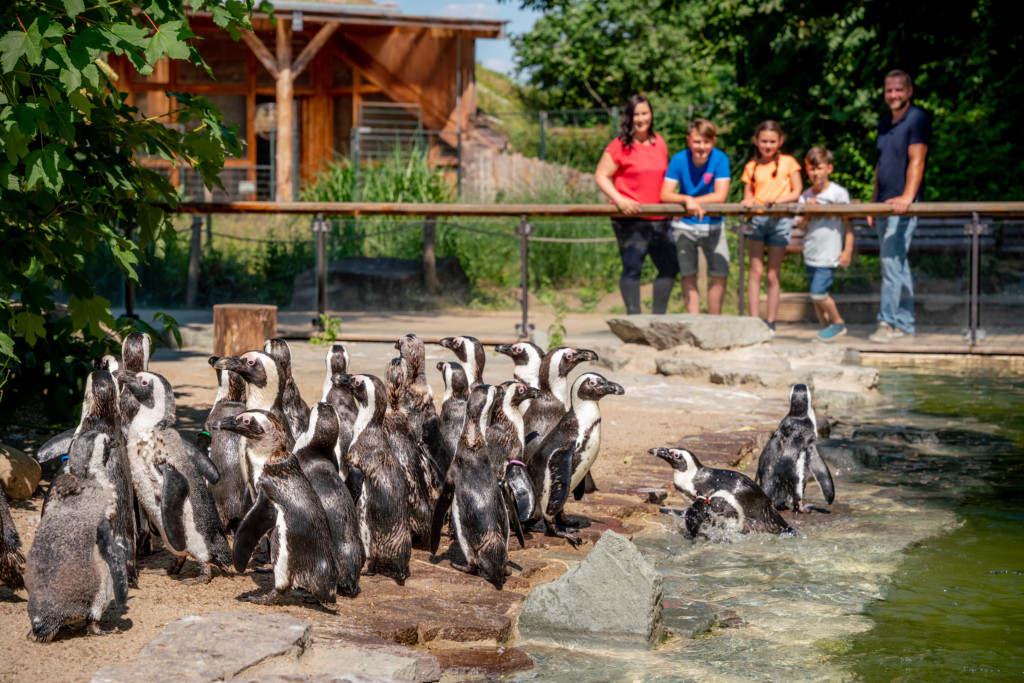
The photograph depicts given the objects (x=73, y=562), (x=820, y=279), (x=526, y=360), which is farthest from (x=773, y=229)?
(x=73, y=562)

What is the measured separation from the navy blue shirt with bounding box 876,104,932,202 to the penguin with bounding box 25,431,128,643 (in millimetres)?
8985

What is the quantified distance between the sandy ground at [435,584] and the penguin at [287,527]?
0.11 m

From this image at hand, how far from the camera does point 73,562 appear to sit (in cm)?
391

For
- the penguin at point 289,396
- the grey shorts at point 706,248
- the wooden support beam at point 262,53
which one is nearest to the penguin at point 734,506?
the penguin at point 289,396

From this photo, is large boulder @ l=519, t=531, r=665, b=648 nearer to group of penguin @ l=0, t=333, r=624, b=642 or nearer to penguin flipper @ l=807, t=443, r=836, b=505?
group of penguin @ l=0, t=333, r=624, b=642

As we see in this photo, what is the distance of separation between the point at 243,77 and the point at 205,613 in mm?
20465

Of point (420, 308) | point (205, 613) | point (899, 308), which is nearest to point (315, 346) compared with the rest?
point (420, 308)

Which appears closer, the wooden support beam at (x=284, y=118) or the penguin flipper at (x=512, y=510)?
the penguin flipper at (x=512, y=510)

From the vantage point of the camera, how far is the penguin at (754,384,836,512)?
20.8 ft

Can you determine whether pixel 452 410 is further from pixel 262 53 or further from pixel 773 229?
pixel 262 53

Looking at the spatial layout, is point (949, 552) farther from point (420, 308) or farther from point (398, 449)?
point (420, 308)

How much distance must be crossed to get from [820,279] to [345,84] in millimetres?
15034

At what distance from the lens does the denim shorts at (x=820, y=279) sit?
11.2 meters

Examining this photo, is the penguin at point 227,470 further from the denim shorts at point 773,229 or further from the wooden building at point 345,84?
the wooden building at point 345,84
